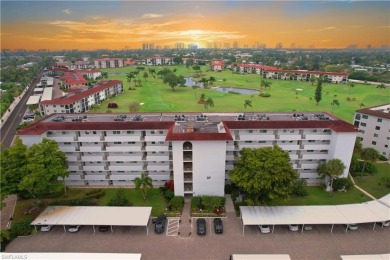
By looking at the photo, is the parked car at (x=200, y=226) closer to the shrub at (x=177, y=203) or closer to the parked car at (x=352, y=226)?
the shrub at (x=177, y=203)

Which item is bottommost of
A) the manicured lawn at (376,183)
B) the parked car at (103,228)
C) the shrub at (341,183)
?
the manicured lawn at (376,183)

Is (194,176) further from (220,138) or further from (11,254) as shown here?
(11,254)

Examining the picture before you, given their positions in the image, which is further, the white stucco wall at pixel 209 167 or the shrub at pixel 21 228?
the white stucco wall at pixel 209 167

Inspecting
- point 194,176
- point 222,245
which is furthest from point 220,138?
point 222,245

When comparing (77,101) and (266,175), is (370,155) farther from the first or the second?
(77,101)

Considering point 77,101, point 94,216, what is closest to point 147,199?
point 94,216

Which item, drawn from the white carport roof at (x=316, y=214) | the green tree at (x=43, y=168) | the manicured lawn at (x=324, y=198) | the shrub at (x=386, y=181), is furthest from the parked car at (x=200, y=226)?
the shrub at (x=386, y=181)

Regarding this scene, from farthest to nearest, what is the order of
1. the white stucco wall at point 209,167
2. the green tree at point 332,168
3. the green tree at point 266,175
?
the green tree at point 332,168, the white stucco wall at point 209,167, the green tree at point 266,175
